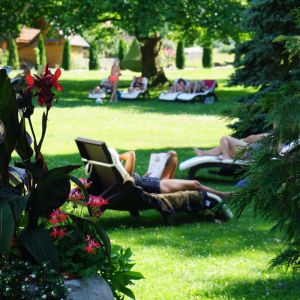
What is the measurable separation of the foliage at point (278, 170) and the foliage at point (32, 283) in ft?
4.99

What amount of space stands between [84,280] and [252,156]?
1463 millimetres

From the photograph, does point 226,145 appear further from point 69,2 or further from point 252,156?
point 69,2

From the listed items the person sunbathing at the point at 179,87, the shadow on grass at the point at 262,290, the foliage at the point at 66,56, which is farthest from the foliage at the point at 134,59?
the shadow on grass at the point at 262,290

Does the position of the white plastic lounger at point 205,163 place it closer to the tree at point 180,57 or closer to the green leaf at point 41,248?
the green leaf at point 41,248

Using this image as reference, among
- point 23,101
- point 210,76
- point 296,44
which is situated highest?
point 296,44

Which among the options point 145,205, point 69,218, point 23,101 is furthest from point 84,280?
point 145,205

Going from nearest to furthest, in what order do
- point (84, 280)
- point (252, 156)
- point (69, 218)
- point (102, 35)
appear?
point (84, 280) → point (69, 218) → point (252, 156) → point (102, 35)

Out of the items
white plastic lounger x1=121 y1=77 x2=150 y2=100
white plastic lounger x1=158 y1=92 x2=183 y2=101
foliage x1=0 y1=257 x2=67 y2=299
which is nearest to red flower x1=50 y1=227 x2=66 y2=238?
foliage x1=0 y1=257 x2=67 y2=299

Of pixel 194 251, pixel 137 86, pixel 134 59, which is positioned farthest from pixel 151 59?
pixel 194 251

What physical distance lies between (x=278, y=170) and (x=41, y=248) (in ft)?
5.32

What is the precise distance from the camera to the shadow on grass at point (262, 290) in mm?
6012

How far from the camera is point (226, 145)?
11914 millimetres

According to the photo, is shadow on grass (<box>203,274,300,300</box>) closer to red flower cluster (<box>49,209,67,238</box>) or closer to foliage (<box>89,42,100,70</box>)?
red flower cluster (<box>49,209,67,238</box>)

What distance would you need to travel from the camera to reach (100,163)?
348 inches
